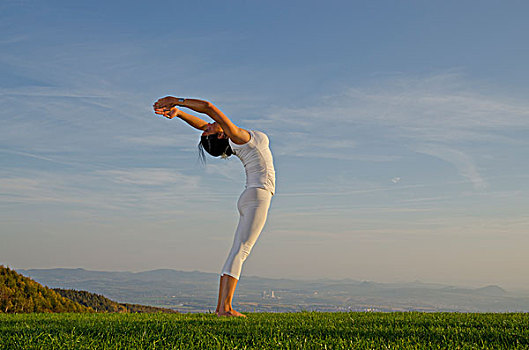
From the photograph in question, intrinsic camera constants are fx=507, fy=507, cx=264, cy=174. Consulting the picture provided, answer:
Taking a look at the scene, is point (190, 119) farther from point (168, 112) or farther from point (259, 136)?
point (259, 136)

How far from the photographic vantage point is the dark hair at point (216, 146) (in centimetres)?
797

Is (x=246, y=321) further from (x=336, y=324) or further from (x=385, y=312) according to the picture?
(x=385, y=312)

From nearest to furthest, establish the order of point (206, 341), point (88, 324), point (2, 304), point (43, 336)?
point (206, 341) < point (43, 336) < point (88, 324) < point (2, 304)

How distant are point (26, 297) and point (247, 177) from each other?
6816 millimetres

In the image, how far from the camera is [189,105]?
299 inches

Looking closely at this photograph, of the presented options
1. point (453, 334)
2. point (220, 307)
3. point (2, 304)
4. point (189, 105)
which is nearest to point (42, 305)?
point (2, 304)

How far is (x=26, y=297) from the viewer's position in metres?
11.5

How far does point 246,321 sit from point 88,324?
76.5 inches

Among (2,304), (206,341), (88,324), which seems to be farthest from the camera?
(2,304)

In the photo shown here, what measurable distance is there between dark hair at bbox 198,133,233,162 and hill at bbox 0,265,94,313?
613 centimetres

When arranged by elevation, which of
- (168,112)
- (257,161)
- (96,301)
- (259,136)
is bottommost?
(96,301)

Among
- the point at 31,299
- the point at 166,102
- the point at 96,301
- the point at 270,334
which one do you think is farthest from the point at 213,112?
the point at 96,301

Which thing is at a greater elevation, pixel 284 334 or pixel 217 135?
pixel 217 135

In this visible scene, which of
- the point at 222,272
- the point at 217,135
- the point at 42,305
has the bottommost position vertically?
the point at 42,305
